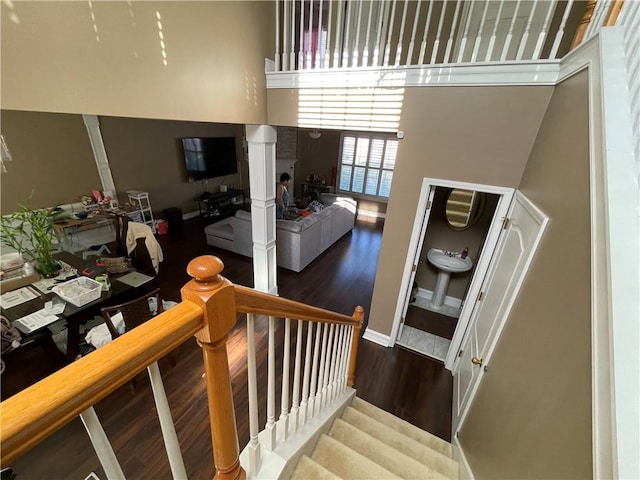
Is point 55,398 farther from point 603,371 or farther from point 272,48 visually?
point 272,48

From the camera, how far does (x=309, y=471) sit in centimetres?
136

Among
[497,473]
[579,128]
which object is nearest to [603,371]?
[497,473]

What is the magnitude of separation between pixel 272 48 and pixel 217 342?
3.26 meters

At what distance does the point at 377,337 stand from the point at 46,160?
19.3 ft

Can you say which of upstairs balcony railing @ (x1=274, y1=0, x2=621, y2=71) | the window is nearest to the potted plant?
upstairs balcony railing @ (x1=274, y1=0, x2=621, y2=71)

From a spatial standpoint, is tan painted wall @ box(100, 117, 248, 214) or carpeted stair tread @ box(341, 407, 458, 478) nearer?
carpeted stair tread @ box(341, 407, 458, 478)

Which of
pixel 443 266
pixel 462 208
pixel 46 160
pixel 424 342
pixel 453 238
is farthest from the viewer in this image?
pixel 46 160

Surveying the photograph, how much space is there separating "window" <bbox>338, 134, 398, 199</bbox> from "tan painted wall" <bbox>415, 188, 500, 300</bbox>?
3906mm

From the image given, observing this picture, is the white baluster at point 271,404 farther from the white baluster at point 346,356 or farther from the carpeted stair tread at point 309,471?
the white baluster at point 346,356

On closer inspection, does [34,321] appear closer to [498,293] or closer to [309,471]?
[309,471]

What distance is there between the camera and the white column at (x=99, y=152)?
4.80 m

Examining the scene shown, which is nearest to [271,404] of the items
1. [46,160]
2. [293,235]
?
[293,235]

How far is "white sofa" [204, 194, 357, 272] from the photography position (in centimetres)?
458

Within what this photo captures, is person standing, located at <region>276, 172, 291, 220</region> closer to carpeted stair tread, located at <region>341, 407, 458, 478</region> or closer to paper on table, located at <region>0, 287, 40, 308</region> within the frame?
paper on table, located at <region>0, 287, 40, 308</region>
